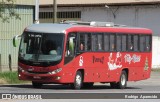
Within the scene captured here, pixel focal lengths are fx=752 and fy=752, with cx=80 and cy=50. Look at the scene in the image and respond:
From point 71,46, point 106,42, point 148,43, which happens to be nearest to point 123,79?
point 106,42

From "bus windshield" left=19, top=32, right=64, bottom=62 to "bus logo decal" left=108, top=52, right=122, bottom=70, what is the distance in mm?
4130

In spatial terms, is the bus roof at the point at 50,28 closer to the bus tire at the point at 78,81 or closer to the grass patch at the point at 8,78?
the bus tire at the point at 78,81

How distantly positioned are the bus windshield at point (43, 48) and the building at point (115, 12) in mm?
26225

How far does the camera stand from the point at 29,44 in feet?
111

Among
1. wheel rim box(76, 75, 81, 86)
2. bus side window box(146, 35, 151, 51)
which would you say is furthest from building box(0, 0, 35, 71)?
wheel rim box(76, 75, 81, 86)

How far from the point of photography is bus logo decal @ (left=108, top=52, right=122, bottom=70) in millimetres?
36719

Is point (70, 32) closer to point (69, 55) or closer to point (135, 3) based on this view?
point (69, 55)

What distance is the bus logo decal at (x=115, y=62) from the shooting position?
36719 millimetres

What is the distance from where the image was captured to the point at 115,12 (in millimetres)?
63875

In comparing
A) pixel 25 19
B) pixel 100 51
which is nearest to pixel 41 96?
pixel 100 51

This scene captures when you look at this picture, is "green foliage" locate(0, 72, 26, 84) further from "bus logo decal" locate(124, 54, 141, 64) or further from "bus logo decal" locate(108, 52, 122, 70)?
"bus logo decal" locate(124, 54, 141, 64)

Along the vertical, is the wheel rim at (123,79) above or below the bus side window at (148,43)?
below

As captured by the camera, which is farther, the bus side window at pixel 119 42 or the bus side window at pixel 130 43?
the bus side window at pixel 130 43

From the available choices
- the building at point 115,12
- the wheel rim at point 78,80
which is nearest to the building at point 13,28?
the building at point 115,12
